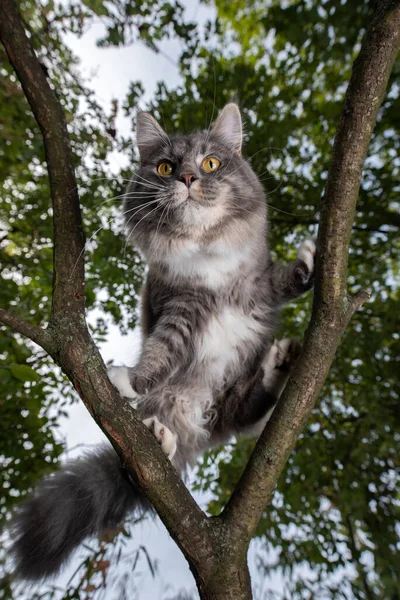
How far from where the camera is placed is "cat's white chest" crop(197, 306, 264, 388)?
6.08 ft

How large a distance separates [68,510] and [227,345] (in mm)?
909

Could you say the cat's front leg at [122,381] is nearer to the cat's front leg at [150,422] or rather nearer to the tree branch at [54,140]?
the cat's front leg at [150,422]

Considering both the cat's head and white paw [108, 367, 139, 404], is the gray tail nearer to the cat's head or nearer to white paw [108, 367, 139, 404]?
white paw [108, 367, 139, 404]

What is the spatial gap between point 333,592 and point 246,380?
1.34 meters

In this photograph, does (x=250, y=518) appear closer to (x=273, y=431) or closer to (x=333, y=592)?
(x=273, y=431)

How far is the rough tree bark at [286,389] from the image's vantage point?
120 centimetres

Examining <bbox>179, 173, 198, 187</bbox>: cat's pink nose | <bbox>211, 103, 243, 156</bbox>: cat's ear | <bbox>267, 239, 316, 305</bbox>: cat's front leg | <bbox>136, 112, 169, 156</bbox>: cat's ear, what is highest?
<bbox>136, 112, 169, 156</bbox>: cat's ear

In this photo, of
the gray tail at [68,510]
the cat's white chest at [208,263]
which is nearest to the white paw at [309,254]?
the cat's white chest at [208,263]

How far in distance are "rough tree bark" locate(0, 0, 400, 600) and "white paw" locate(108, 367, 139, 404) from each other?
24 centimetres

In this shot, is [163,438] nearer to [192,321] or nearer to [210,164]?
[192,321]

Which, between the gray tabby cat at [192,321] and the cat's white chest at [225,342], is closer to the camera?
the gray tabby cat at [192,321]

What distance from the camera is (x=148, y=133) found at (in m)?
1.97

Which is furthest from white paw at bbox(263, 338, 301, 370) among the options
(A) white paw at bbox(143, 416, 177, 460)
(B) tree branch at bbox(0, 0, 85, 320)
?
(B) tree branch at bbox(0, 0, 85, 320)

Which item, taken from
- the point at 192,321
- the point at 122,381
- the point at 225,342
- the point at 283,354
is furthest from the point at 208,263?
the point at 122,381
